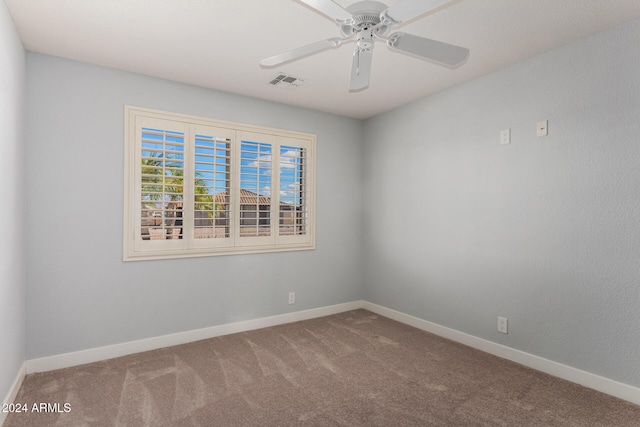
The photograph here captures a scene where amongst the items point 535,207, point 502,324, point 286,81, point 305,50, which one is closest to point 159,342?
point 286,81

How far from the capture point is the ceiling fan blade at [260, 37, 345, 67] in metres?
1.70

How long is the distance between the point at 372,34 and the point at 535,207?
1919 mm

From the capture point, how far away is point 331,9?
58.7 inches

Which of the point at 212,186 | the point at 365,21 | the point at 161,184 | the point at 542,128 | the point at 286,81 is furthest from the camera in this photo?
the point at 212,186

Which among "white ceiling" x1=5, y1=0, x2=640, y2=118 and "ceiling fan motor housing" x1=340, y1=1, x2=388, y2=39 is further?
"white ceiling" x1=5, y1=0, x2=640, y2=118

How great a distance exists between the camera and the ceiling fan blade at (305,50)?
170 cm

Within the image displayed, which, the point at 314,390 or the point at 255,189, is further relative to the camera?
the point at 255,189

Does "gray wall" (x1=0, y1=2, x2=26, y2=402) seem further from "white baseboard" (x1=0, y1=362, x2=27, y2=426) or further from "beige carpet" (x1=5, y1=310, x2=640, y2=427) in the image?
"beige carpet" (x1=5, y1=310, x2=640, y2=427)

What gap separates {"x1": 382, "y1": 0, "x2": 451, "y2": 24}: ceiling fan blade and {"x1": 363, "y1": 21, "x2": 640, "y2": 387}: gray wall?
5.55 ft

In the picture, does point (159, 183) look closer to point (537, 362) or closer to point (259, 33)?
point (259, 33)

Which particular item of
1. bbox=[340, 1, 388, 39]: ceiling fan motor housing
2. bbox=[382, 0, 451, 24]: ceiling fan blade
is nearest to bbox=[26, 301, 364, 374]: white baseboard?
bbox=[340, 1, 388, 39]: ceiling fan motor housing

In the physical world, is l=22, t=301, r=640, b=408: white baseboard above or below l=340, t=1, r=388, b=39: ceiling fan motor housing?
below

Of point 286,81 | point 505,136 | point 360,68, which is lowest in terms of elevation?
point 505,136

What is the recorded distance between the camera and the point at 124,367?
269cm
